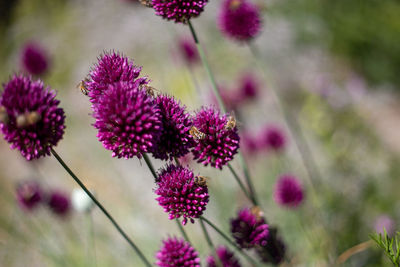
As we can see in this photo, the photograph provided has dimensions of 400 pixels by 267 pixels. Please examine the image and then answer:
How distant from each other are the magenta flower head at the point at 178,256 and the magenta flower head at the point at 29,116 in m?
0.51

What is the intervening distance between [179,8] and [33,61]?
1.90 meters

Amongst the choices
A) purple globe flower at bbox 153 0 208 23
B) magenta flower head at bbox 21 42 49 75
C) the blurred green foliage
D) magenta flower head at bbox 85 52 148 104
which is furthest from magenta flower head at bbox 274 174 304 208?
the blurred green foliage

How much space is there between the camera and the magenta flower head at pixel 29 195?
2.23 meters

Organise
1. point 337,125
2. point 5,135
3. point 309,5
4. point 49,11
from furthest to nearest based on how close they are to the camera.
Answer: point 49,11 → point 309,5 → point 337,125 → point 5,135

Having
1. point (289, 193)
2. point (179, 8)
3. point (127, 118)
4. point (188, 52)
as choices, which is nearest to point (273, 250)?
point (289, 193)

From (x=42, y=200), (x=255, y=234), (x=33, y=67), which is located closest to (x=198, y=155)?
(x=255, y=234)

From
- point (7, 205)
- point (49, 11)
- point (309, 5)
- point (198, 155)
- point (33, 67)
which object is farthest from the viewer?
point (49, 11)

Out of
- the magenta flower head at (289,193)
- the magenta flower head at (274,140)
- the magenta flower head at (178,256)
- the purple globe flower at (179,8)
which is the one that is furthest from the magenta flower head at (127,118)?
the magenta flower head at (274,140)

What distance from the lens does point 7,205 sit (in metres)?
4.07

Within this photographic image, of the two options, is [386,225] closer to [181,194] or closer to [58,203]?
[181,194]

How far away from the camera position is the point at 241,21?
190 cm

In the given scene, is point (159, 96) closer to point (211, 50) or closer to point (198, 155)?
point (198, 155)

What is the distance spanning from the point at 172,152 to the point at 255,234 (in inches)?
18.9

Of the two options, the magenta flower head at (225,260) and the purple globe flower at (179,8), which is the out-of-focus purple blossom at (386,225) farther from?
the purple globe flower at (179,8)
